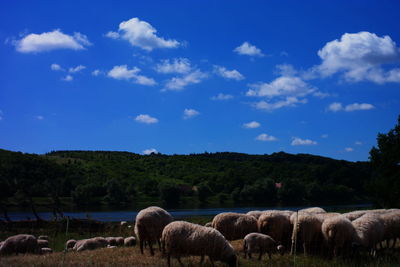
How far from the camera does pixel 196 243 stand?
10859 millimetres

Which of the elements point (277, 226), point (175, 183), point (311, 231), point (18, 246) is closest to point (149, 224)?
point (277, 226)

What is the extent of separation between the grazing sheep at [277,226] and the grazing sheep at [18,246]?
387 inches

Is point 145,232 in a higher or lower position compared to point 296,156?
lower

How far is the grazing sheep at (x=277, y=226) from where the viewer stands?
15.0 metres

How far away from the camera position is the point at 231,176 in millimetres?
120688

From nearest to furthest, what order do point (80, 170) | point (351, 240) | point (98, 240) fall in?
point (351, 240), point (98, 240), point (80, 170)

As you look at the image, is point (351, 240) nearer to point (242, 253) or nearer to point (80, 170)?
point (242, 253)

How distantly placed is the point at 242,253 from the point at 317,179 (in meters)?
110

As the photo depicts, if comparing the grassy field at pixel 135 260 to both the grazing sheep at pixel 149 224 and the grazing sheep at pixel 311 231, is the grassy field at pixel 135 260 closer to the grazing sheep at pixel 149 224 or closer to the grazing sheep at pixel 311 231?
the grazing sheep at pixel 149 224

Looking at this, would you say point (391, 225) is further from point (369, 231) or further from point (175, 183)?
point (175, 183)

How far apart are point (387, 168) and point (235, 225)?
2911cm

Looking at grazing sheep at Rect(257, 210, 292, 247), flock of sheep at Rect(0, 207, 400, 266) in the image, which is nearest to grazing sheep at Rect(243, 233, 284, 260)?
flock of sheep at Rect(0, 207, 400, 266)

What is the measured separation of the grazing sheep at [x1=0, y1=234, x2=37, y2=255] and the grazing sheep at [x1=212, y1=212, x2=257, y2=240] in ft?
26.2

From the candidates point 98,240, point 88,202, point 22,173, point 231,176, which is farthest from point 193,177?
point 98,240
